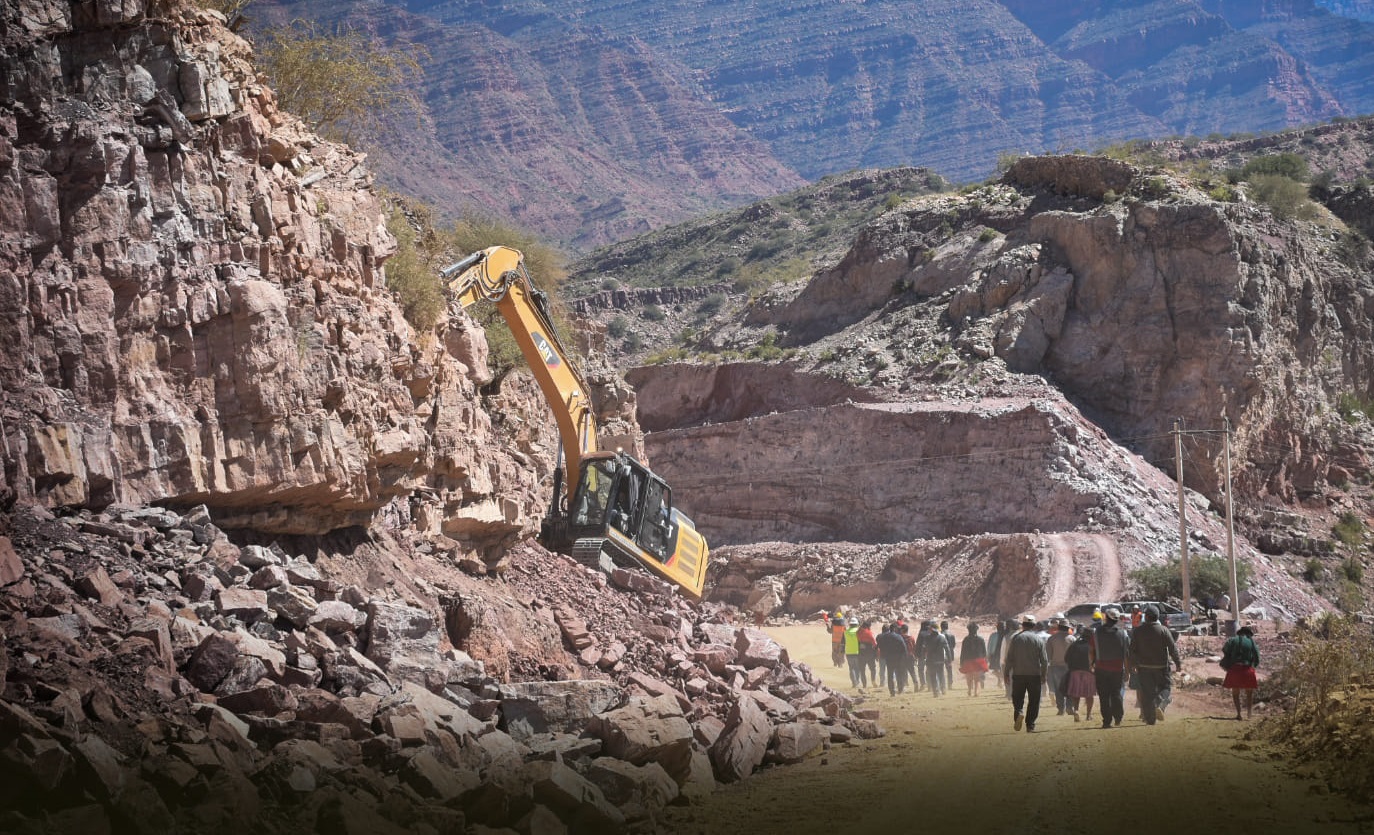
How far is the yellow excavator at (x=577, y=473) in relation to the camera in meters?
Answer: 23.0

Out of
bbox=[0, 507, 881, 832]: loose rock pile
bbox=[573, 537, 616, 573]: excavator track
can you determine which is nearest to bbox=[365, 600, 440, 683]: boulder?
bbox=[0, 507, 881, 832]: loose rock pile

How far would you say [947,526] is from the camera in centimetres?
4650

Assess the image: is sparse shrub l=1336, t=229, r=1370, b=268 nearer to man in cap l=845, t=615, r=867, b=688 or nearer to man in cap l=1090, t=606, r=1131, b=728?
man in cap l=845, t=615, r=867, b=688

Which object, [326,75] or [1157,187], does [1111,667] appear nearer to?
[326,75]

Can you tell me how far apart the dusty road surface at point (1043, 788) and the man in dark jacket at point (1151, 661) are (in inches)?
11.3

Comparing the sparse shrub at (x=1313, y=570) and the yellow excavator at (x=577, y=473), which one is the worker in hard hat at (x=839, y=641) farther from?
the sparse shrub at (x=1313, y=570)

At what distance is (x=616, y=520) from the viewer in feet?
78.8

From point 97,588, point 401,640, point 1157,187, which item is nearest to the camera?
point 97,588

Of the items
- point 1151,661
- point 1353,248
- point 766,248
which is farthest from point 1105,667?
point 766,248

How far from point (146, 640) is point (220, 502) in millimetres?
3018

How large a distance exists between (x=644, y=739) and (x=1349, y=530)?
1664 inches

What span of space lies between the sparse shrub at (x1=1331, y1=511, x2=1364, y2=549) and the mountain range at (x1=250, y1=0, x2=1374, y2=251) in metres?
80.3

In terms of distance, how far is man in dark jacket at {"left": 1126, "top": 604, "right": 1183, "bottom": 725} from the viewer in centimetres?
1591

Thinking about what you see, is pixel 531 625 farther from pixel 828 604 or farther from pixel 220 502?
pixel 828 604
